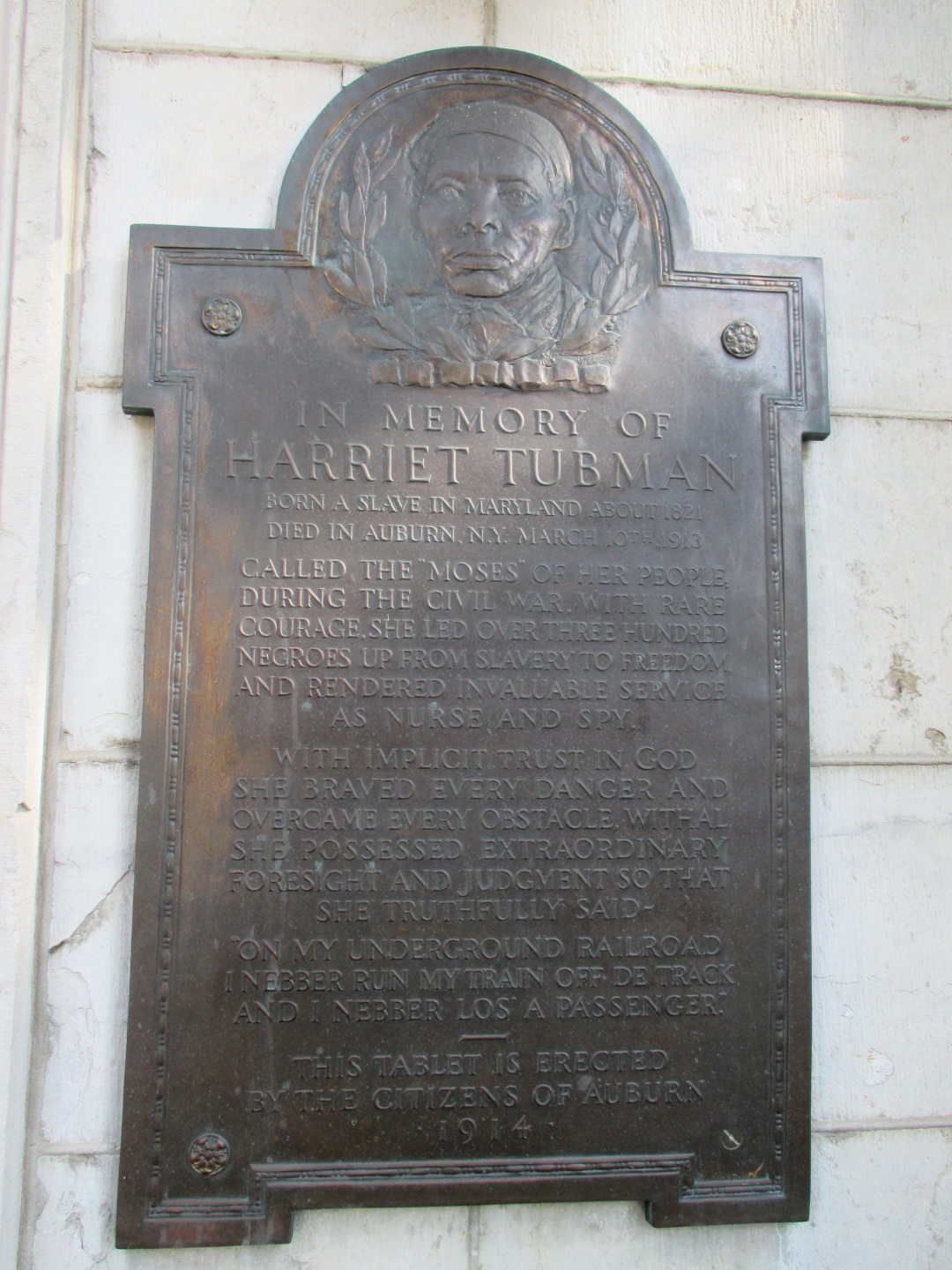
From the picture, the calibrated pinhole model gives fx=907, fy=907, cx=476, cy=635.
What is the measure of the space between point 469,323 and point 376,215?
0.43m

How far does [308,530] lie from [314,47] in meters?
1.58

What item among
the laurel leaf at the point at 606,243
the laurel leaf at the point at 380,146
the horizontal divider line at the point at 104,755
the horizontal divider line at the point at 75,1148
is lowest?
the horizontal divider line at the point at 75,1148

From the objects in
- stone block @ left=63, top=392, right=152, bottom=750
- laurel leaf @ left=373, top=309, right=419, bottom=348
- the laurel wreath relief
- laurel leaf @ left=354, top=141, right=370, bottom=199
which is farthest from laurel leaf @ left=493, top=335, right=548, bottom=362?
stone block @ left=63, top=392, right=152, bottom=750

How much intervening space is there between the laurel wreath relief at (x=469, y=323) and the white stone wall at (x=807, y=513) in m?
0.30

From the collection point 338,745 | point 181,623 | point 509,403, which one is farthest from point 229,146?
point 338,745

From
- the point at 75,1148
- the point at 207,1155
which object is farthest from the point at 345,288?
the point at 75,1148

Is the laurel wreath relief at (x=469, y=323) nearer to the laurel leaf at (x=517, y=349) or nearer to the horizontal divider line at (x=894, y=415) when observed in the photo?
the laurel leaf at (x=517, y=349)

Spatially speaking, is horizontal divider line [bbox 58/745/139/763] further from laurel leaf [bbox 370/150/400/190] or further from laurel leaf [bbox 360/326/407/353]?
laurel leaf [bbox 370/150/400/190]

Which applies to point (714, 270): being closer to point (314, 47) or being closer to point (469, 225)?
point (469, 225)

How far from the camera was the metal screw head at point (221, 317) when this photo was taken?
8.80 feet

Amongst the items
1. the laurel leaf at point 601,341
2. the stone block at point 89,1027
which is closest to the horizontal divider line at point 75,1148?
the stone block at point 89,1027

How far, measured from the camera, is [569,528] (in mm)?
2725

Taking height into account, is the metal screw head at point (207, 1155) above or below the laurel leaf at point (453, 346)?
below

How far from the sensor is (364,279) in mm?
2734
